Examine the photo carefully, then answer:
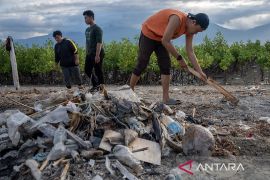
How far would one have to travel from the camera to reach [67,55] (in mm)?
10227

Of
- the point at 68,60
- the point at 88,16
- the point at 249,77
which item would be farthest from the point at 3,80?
the point at 249,77

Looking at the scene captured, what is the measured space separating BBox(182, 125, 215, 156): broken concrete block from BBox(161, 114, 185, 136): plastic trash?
1.41 ft

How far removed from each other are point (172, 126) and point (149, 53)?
6.66 feet

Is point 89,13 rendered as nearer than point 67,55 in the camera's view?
Yes

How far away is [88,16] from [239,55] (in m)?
6.37

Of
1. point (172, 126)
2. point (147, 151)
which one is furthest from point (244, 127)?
point (147, 151)

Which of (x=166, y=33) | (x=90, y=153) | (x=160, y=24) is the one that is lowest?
(x=90, y=153)

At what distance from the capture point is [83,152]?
5.00 meters

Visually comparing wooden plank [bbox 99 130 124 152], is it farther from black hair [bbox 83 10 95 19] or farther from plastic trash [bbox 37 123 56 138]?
black hair [bbox 83 10 95 19]

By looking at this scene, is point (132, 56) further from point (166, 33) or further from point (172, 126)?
point (172, 126)

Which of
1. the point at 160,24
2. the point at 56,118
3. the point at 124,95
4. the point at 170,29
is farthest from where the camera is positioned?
the point at 160,24

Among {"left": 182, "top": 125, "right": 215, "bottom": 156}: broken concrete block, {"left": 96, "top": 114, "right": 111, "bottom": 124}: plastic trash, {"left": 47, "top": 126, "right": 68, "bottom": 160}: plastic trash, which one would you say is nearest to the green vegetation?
{"left": 96, "top": 114, "right": 111, "bottom": 124}: plastic trash

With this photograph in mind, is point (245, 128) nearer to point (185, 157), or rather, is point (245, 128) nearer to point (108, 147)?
point (185, 157)

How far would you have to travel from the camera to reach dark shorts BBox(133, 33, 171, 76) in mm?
7535
